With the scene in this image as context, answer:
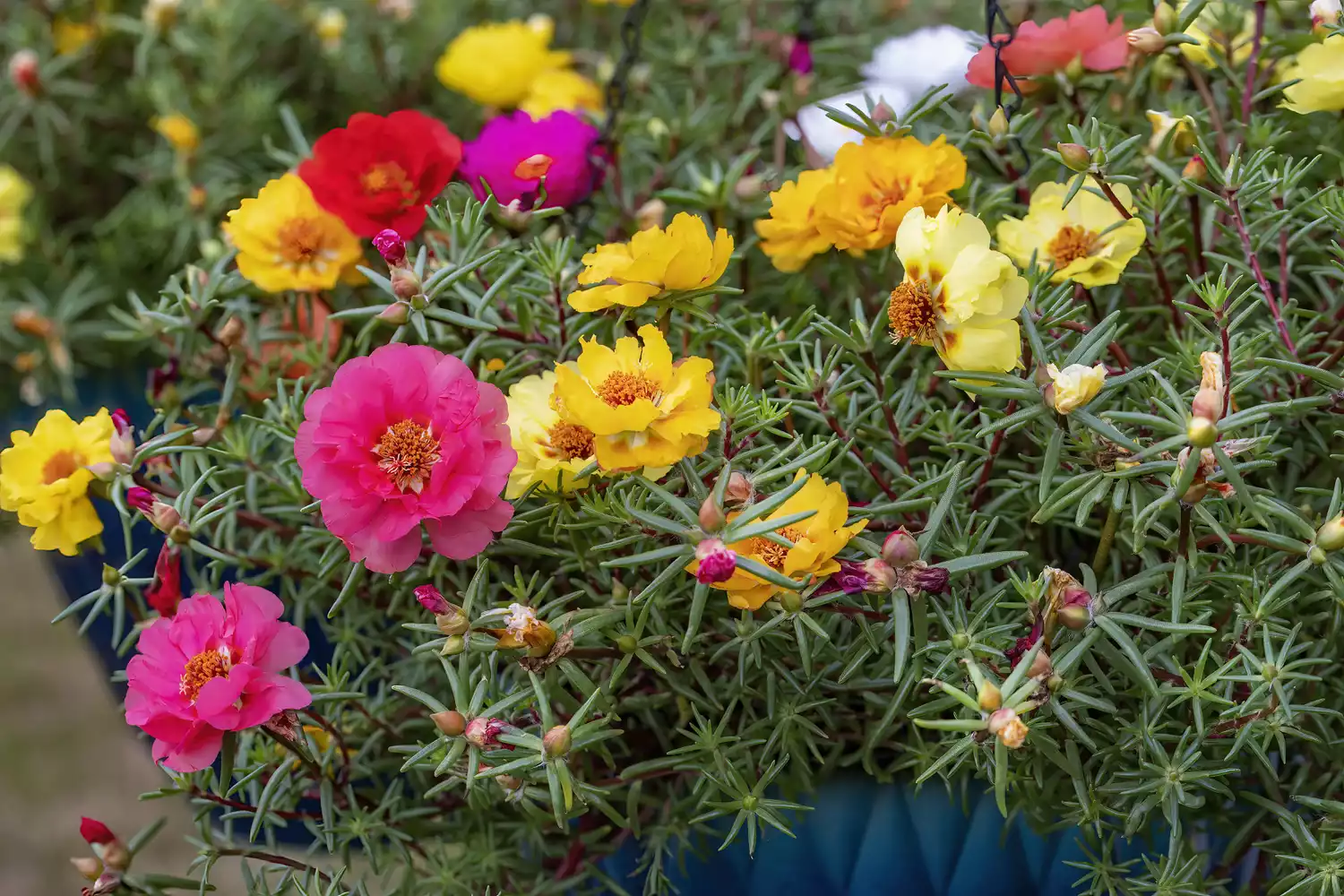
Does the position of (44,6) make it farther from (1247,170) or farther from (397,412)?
(1247,170)

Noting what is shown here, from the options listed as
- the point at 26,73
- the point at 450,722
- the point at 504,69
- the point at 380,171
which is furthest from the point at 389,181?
the point at 26,73

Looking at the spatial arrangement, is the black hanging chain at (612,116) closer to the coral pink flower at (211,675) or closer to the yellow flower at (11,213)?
→ the coral pink flower at (211,675)

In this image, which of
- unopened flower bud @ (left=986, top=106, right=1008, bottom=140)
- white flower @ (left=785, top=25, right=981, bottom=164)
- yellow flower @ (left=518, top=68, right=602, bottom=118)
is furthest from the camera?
yellow flower @ (left=518, top=68, right=602, bottom=118)

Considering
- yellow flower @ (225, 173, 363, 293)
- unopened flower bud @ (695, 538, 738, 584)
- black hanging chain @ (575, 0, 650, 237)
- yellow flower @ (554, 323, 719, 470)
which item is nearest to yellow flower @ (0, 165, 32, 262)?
yellow flower @ (225, 173, 363, 293)

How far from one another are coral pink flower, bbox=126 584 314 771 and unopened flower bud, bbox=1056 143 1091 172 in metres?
0.48

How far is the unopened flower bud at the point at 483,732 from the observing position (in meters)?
0.55

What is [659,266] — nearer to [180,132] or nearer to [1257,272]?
[1257,272]

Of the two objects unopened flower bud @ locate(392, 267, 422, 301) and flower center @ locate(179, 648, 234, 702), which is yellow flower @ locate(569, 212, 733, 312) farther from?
flower center @ locate(179, 648, 234, 702)

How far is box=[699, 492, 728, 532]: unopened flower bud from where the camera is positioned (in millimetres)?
506

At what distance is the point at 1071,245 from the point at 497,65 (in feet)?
2.29

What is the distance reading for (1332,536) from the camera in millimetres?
530

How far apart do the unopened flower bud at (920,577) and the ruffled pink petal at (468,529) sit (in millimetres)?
193

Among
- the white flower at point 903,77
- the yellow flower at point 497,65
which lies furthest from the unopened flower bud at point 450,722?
the yellow flower at point 497,65

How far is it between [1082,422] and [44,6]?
1366mm
